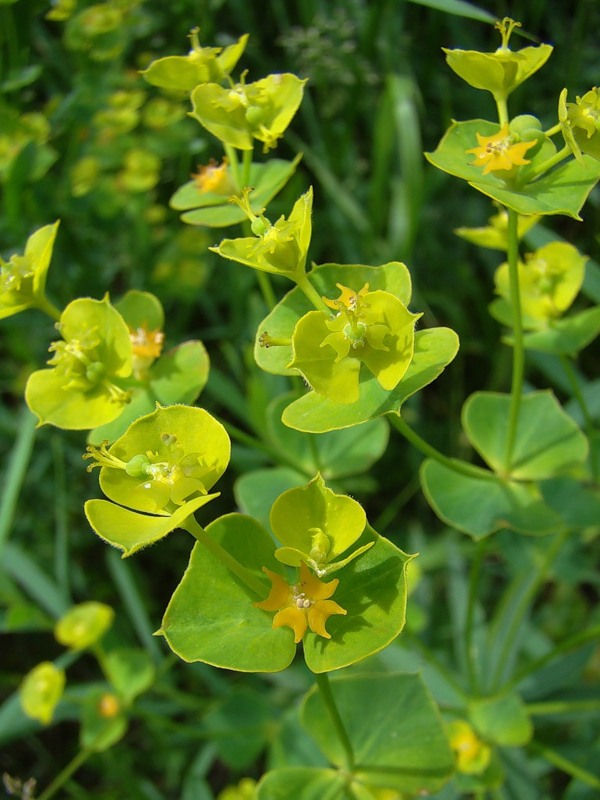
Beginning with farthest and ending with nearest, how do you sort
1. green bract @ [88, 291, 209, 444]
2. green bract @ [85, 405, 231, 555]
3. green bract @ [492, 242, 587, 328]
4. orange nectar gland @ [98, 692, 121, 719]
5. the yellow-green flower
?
1. orange nectar gland @ [98, 692, 121, 719]
2. the yellow-green flower
3. green bract @ [492, 242, 587, 328]
4. green bract @ [88, 291, 209, 444]
5. green bract @ [85, 405, 231, 555]

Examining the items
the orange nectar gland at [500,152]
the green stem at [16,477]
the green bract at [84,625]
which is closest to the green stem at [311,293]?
the orange nectar gland at [500,152]

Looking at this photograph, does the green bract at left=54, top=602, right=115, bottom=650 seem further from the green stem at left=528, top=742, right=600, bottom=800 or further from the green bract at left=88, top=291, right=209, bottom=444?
the green stem at left=528, top=742, right=600, bottom=800

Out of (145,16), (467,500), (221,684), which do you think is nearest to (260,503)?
(467,500)

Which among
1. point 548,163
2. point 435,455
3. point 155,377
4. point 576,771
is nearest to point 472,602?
point 576,771

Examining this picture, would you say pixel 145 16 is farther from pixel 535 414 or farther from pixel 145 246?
pixel 535 414

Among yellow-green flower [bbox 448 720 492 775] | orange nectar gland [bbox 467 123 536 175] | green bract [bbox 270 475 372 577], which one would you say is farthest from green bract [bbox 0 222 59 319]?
yellow-green flower [bbox 448 720 492 775]

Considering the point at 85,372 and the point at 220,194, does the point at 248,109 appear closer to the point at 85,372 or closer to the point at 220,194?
the point at 220,194

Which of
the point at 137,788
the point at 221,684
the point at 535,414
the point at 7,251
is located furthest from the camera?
the point at 7,251
